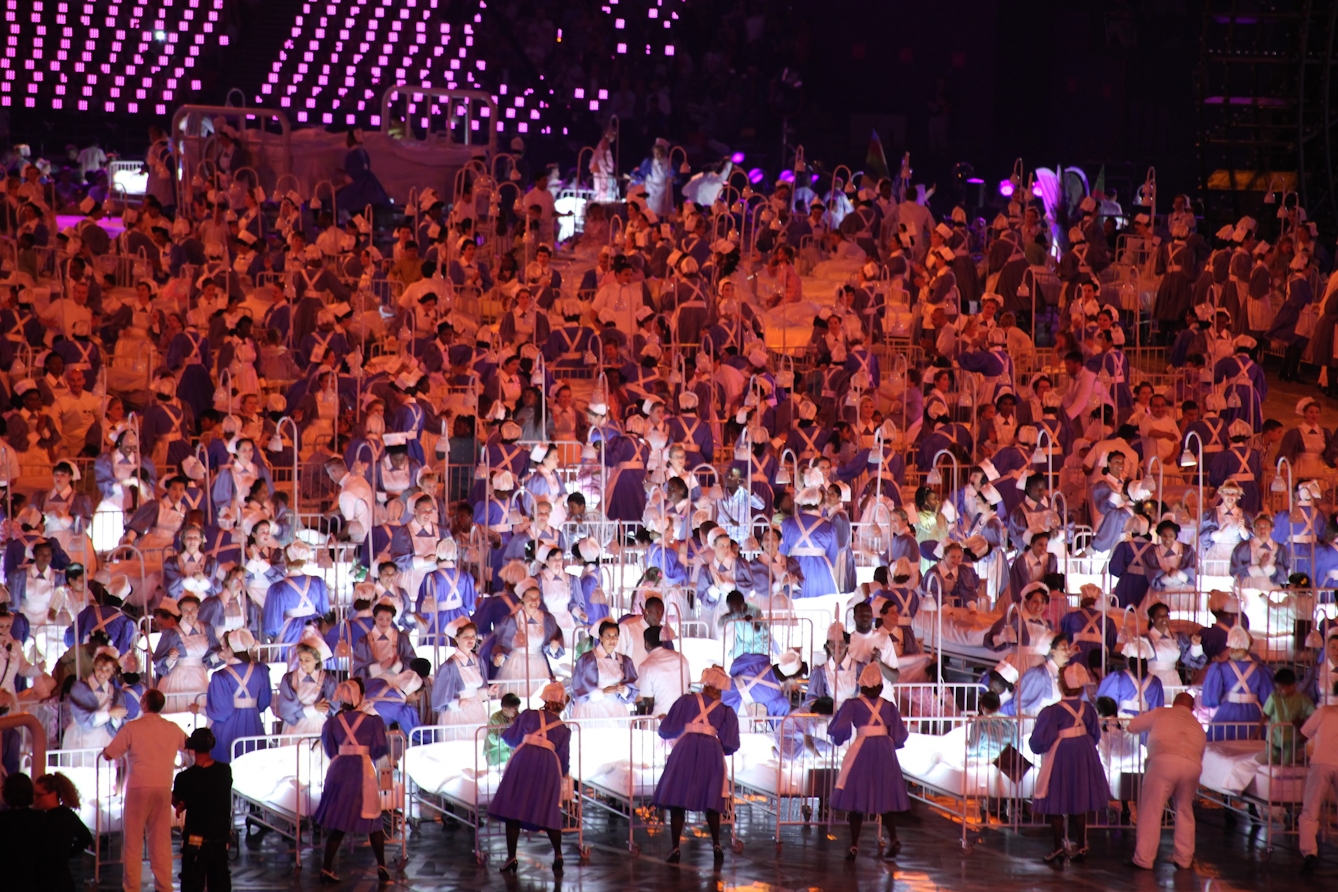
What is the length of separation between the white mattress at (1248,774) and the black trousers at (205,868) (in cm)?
602

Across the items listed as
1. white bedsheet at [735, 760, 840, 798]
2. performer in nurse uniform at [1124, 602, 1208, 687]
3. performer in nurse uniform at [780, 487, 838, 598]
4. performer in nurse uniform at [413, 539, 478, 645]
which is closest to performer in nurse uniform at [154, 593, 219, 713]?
performer in nurse uniform at [413, 539, 478, 645]

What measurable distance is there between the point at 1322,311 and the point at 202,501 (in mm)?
12680

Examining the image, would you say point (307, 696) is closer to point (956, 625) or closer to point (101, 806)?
point (101, 806)

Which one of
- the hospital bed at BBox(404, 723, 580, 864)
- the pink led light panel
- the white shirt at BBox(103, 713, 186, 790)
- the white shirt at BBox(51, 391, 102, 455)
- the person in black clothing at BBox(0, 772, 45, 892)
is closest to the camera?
the person in black clothing at BBox(0, 772, 45, 892)

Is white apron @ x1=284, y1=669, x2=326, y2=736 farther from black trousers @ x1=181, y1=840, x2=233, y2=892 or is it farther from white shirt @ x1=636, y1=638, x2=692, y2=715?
white shirt @ x1=636, y1=638, x2=692, y2=715

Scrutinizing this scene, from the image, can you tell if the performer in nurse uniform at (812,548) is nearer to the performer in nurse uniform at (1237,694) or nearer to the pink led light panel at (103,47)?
the performer in nurse uniform at (1237,694)

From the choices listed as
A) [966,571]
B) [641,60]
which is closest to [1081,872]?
[966,571]

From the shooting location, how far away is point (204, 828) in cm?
1095

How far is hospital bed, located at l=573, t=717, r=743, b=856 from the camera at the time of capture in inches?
493

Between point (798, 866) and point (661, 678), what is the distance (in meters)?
1.70

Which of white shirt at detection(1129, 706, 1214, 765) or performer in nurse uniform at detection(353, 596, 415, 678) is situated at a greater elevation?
performer in nurse uniform at detection(353, 596, 415, 678)

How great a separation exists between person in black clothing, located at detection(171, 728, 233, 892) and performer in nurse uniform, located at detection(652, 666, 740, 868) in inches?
103

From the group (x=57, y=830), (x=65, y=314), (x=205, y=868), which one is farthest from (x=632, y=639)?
(x=65, y=314)

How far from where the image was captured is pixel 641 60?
34469 millimetres
